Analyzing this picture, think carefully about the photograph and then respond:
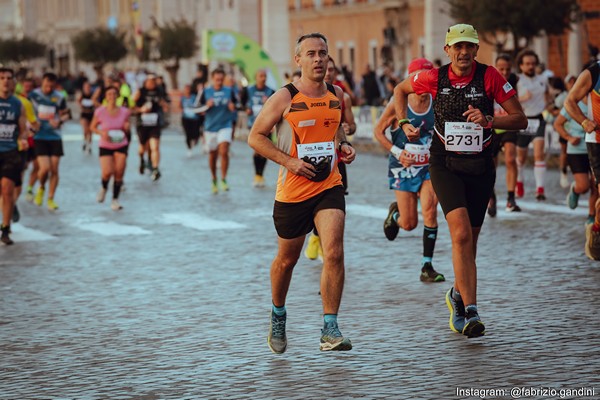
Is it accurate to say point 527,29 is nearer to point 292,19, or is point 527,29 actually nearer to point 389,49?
point 389,49

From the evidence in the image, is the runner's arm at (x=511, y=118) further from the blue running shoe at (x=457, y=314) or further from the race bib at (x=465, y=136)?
the blue running shoe at (x=457, y=314)

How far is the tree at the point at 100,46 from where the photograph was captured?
3519 inches

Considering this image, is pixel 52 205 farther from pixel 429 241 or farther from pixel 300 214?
pixel 300 214

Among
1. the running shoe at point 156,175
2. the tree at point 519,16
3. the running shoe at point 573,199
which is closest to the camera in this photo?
the running shoe at point 573,199

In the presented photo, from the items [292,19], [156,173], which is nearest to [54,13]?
[292,19]

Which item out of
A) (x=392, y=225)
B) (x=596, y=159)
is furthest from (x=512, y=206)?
(x=596, y=159)

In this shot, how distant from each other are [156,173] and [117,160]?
16.0 feet

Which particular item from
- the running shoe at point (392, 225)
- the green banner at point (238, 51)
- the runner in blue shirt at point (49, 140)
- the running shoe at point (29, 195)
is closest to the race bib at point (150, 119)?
the running shoe at point (29, 195)

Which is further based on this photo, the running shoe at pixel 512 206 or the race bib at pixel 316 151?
the running shoe at pixel 512 206

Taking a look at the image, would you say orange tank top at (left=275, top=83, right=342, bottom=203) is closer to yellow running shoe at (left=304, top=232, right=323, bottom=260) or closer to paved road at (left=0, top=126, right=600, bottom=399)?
paved road at (left=0, top=126, right=600, bottom=399)

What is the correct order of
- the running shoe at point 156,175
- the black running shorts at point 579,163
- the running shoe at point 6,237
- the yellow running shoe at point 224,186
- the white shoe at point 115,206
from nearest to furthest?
1. the black running shorts at point 579,163
2. the running shoe at point 6,237
3. the white shoe at point 115,206
4. the yellow running shoe at point 224,186
5. the running shoe at point 156,175

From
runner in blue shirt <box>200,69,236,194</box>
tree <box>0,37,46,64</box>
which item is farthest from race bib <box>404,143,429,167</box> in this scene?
tree <box>0,37,46,64</box>

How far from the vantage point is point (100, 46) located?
89.7 metres

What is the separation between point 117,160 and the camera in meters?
19.9
